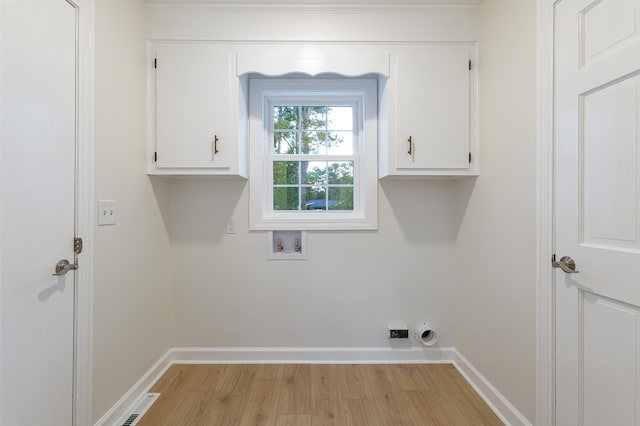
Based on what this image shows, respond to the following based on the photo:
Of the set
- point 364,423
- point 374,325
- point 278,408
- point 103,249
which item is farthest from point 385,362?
point 103,249

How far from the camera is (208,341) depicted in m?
2.14

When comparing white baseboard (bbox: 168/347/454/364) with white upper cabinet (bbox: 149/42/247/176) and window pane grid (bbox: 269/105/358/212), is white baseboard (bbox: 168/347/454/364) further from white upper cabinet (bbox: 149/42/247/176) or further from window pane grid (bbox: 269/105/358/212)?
white upper cabinet (bbox: 149/42/247/176)

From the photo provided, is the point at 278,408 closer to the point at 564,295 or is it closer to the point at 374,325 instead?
the point at 374,325

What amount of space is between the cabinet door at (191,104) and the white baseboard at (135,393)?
1.33 metres

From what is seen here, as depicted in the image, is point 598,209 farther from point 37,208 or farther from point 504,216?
point 37,208

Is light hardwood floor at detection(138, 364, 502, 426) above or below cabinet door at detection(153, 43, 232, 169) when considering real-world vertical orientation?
below

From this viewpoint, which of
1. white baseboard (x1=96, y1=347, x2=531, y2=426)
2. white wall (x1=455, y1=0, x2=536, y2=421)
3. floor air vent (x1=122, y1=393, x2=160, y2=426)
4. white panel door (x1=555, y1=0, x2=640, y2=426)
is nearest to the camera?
white panel door (x1=555, y1=0, x2=640, y2=426)

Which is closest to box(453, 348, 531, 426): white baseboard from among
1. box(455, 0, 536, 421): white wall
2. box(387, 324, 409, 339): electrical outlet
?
box(455, 0, 536, 421): white wall

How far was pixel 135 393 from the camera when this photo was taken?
170 cm

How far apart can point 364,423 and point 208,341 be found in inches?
48.6

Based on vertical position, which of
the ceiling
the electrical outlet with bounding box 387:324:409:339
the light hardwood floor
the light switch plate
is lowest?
the light hardwood floor

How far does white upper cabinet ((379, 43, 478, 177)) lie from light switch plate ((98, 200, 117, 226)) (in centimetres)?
167

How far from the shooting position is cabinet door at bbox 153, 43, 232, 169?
6.09ft

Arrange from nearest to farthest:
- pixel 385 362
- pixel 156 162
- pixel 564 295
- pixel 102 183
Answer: pixel 564 295
pixel 102 183
pixel 156 162
pixel 385 362
